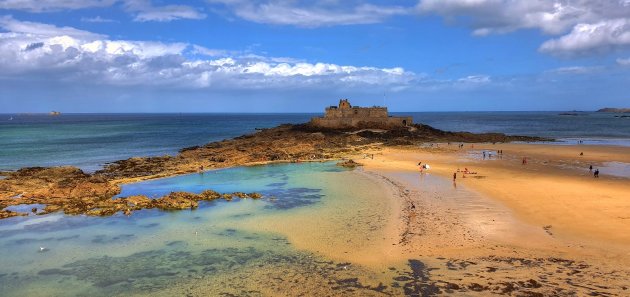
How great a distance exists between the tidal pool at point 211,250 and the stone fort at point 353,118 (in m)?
37.4

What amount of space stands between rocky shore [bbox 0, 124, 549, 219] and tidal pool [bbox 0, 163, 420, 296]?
144 centimetres

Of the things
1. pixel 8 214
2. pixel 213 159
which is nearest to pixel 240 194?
pixel 8 214

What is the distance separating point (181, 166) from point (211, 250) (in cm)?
2275

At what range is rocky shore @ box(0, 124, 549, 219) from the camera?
23303 millimetres

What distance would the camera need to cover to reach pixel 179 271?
47.1 feet

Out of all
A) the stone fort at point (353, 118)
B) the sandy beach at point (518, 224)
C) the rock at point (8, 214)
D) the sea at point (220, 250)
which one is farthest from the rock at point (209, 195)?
the stone fort at point (353, 118)

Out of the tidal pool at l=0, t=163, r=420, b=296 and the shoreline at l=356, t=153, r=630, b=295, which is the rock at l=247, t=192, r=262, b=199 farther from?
the shoreline at l=356, t=153, r=630, b=295

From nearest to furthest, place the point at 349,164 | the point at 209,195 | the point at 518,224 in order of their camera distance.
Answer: the point at 518,224 → the point at 209,195 → the point at 349,164

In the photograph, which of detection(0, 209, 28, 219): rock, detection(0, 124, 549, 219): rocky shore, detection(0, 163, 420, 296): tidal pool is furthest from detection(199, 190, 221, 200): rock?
detection(0, 209, 28, 219): rock

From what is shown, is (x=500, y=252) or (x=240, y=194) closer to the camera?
(x=500, y=252)

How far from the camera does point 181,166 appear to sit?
37656 millimetres

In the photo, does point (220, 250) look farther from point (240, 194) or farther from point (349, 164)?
point (349, 164)

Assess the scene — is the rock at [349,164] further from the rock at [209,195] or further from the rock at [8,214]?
the rock at [8,214]

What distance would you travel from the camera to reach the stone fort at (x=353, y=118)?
6294 cm
